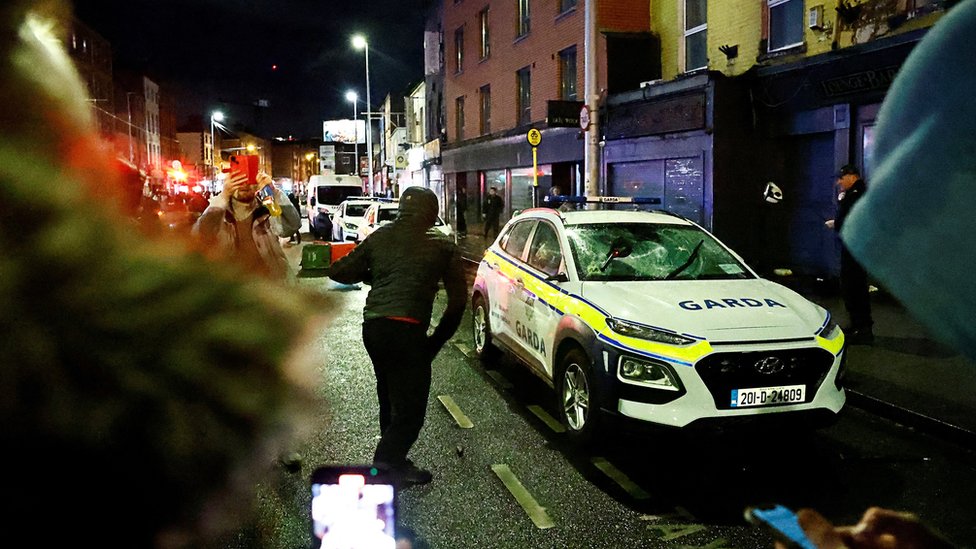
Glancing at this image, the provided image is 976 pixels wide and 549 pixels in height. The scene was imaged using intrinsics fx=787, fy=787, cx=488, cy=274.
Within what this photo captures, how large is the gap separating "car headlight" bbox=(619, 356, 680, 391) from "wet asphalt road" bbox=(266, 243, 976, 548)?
0.36 m

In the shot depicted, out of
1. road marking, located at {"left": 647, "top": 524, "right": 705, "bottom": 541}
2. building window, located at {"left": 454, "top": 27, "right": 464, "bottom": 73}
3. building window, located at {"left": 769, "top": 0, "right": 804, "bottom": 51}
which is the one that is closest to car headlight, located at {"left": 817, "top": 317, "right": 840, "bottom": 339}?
road marking, located at {"left": 647, "top": 524, "right": 705, "bottom": 541}

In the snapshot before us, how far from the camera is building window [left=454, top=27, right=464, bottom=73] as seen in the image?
32625mm

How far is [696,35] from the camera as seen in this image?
17.7 meters

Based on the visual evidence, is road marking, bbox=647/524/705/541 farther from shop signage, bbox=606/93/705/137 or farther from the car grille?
shop signage, bbox=606/93/705/137

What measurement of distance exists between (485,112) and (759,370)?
85.8 ft

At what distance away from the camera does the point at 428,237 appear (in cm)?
502

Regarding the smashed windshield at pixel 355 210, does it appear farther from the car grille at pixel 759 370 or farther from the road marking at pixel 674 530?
the road marking at pixel 674 530

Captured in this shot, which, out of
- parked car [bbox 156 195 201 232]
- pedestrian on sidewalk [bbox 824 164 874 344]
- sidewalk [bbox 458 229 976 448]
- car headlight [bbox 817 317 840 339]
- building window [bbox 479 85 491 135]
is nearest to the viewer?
parked car [bbox 156 195 201 232]

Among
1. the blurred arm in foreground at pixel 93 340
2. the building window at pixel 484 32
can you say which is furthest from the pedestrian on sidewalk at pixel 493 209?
the blurred arm in foreground at pixel 93 340

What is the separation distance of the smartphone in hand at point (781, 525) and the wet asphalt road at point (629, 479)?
291 cm

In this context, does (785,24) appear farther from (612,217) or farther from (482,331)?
(482,331)

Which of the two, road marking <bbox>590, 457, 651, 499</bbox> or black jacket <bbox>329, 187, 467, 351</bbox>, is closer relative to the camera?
black jacket <bbox>329, 187, 467, 351</bbox>

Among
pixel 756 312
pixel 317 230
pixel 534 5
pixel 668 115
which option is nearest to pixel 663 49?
pixel 668 115

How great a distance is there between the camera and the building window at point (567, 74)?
2280cm
